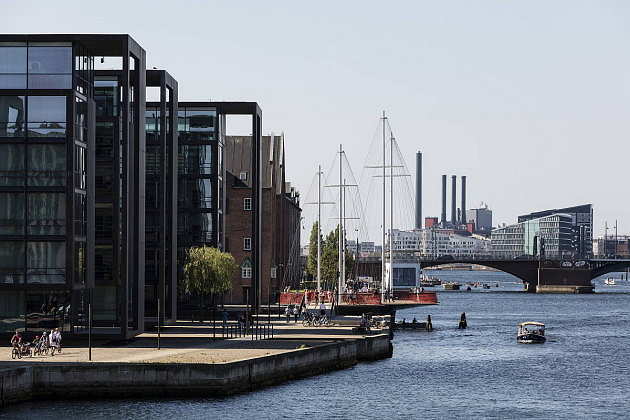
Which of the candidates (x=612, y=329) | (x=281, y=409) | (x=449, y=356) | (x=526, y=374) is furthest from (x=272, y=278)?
(x=281, y=409)

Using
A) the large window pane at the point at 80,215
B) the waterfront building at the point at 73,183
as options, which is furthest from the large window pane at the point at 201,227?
the large window pane at the point at 80,215

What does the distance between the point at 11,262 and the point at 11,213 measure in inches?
120

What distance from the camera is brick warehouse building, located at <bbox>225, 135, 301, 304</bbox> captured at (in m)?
159

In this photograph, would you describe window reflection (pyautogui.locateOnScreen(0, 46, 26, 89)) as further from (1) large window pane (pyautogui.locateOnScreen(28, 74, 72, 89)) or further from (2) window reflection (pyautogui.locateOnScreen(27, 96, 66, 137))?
(2) window reflection (pyautogui.locateOnScreen(27, 96, 66, 137))

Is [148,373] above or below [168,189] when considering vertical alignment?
below

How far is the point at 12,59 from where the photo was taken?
84.6m

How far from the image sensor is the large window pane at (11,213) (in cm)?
8362

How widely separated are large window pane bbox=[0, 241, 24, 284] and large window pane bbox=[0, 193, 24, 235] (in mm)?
811

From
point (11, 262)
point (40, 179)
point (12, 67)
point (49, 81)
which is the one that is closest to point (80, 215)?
point (40, 179)

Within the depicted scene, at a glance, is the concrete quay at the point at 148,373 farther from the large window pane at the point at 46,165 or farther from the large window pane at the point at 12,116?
the large window pane at the point at 12,116

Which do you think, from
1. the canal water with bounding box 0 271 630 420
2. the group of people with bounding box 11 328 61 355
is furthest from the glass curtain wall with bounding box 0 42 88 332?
the canal water with bounding box 0 271 630 420

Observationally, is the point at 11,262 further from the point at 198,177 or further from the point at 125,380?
the point at 198,177

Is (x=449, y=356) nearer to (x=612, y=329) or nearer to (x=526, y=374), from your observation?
(x=526, y=374)

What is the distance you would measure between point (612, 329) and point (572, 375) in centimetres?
6782
